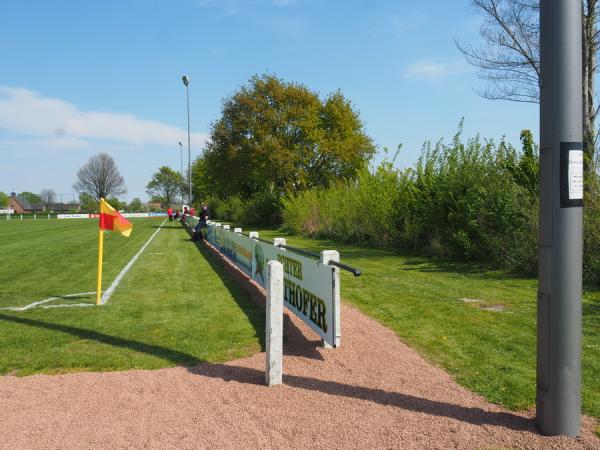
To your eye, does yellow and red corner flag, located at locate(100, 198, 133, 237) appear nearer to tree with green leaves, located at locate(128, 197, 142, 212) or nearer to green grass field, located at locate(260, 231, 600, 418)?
green grass field, located at locate(260, 231, 600, 418)

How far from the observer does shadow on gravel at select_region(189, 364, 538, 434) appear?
13.7ft

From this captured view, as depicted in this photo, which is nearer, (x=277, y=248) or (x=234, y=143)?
(x=277, y=248)

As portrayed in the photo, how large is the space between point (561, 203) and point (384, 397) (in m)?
2.21

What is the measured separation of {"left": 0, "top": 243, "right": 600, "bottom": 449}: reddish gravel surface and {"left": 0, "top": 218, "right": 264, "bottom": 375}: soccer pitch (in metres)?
0.53

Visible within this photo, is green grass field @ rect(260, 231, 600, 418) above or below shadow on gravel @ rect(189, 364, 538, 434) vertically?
above

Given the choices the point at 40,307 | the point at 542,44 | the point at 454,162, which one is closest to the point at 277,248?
the point at 40,307

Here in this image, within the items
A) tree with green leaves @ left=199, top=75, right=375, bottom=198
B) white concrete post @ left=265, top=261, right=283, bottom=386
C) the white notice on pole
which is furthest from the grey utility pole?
tree with green leaves @ left=199, top=75, right=375, bottom=198

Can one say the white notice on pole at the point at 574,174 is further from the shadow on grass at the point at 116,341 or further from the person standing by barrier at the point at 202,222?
the person standing by barrier at the point at 202,222

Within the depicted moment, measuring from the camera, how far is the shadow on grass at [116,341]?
5.96 metres

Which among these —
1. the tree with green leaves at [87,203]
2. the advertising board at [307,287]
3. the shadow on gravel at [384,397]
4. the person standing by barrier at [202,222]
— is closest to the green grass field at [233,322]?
the shadow on gravel at [384,397]

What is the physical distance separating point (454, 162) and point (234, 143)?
1045 inches

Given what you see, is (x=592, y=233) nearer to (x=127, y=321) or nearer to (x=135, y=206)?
(x=127, y=321)

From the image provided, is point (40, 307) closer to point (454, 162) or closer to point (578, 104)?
point (578, 104)

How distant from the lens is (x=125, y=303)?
30.8ft
